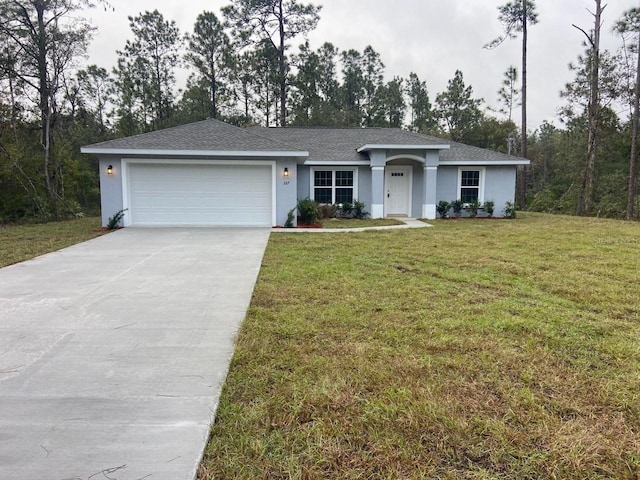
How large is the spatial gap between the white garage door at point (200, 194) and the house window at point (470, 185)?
26.9ft

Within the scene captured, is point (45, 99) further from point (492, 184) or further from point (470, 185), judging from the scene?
point (492, 184)

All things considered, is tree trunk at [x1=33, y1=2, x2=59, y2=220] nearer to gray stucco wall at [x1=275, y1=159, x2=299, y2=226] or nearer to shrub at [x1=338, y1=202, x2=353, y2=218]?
gray stucco wall at [x1=275, y1=159, x2=299, y2=226]

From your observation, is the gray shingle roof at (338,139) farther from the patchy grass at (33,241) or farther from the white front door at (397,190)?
the patchy grass at (33,241)

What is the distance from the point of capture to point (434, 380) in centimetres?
276

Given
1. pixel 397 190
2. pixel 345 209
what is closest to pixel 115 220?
pixel 345 209

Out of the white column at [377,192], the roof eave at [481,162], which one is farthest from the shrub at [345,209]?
the roof eave at [481,162]

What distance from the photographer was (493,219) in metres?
15.4

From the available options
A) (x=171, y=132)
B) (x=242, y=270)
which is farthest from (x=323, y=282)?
(x=171, y=132)

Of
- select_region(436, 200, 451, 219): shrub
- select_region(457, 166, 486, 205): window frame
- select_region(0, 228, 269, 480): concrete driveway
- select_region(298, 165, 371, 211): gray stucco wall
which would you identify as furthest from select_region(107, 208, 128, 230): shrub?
select_region(457, 166, 486, 205): window frame

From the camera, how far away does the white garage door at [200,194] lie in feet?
40.1

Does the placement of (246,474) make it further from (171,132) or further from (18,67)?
(18,67)

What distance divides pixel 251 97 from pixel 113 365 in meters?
29.6

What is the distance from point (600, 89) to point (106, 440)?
2643 centimetres

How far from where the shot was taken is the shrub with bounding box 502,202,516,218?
1584 cm
